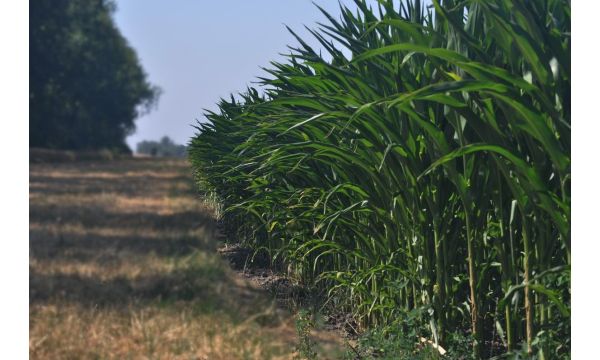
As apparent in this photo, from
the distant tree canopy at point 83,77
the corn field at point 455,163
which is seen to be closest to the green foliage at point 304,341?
the corn field at point 455,163

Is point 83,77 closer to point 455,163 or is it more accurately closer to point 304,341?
point 304,341

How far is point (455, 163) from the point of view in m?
1.68

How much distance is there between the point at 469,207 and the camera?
1730mm

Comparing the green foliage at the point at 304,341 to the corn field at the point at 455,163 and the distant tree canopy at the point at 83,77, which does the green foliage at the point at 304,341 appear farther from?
the distant tree canopy at the point at 83,77

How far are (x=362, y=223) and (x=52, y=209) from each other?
12.0ft

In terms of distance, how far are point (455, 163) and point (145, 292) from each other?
1670 mm

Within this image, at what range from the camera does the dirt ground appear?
2.41 meters

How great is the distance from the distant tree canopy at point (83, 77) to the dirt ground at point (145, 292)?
57 centimetres

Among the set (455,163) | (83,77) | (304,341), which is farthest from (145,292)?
(83,77)

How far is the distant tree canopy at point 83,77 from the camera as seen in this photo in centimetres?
487

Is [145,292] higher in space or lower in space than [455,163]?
lower

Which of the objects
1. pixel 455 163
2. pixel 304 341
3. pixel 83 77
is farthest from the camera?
pixel 83 77
